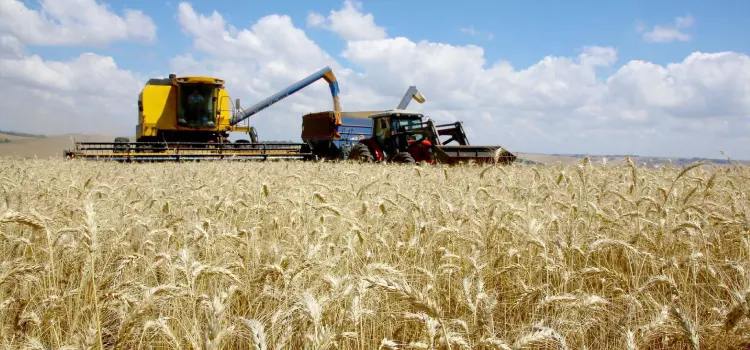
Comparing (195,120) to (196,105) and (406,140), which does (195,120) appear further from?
(406,140)

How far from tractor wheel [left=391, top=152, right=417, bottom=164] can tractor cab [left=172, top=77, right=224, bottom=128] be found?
7.82m

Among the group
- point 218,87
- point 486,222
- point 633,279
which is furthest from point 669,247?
point 218,87

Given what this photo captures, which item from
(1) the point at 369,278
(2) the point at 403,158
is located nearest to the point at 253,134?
(2) the point at 403,158

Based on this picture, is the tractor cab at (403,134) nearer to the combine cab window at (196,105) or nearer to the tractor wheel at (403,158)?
the tractor wheel at (403,158)

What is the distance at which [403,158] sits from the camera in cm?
1323

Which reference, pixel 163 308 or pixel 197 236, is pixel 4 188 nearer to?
pixel 197 236

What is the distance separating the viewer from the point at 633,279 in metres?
2.66

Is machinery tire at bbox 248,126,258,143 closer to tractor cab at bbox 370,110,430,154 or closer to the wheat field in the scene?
tractor cab at bbox 370,110,430,154

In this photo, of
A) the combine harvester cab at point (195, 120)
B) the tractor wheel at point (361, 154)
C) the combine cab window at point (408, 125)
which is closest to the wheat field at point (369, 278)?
the tractor wheel at point (361, 154)

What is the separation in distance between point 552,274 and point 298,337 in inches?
63.8

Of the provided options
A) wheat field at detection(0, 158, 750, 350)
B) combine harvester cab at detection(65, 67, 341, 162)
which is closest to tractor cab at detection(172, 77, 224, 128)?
combine harvester cab at detection(65, 67, 341, 162)

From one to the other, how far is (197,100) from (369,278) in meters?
17.7

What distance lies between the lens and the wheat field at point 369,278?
1579 millimetres

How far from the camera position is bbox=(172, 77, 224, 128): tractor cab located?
17172 millimetres
